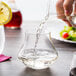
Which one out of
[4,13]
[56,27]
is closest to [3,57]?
[4,13]

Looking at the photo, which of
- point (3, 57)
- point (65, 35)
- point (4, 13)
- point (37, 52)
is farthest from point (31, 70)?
point (65, 35)

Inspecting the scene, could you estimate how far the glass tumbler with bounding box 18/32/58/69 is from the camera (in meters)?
0.86

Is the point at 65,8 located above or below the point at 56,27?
above

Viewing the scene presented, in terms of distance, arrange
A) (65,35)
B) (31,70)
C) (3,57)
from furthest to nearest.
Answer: (65,35) < (3,57) < (31,70)

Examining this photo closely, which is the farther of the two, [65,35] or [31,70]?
[65,35]

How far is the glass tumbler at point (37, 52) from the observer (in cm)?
86

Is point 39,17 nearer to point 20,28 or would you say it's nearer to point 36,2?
point 36,2

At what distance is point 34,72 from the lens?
2.82 ft

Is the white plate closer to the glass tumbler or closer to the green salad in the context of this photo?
the green salad

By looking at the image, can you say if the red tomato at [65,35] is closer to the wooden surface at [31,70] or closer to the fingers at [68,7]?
the wooden surface at [31,70]

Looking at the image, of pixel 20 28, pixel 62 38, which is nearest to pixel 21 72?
pixel 62 38

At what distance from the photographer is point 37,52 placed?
0.89 meters

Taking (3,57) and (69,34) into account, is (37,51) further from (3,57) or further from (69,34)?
(69,34)

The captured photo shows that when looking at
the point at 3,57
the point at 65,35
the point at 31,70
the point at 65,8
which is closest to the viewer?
the point at 31,70
